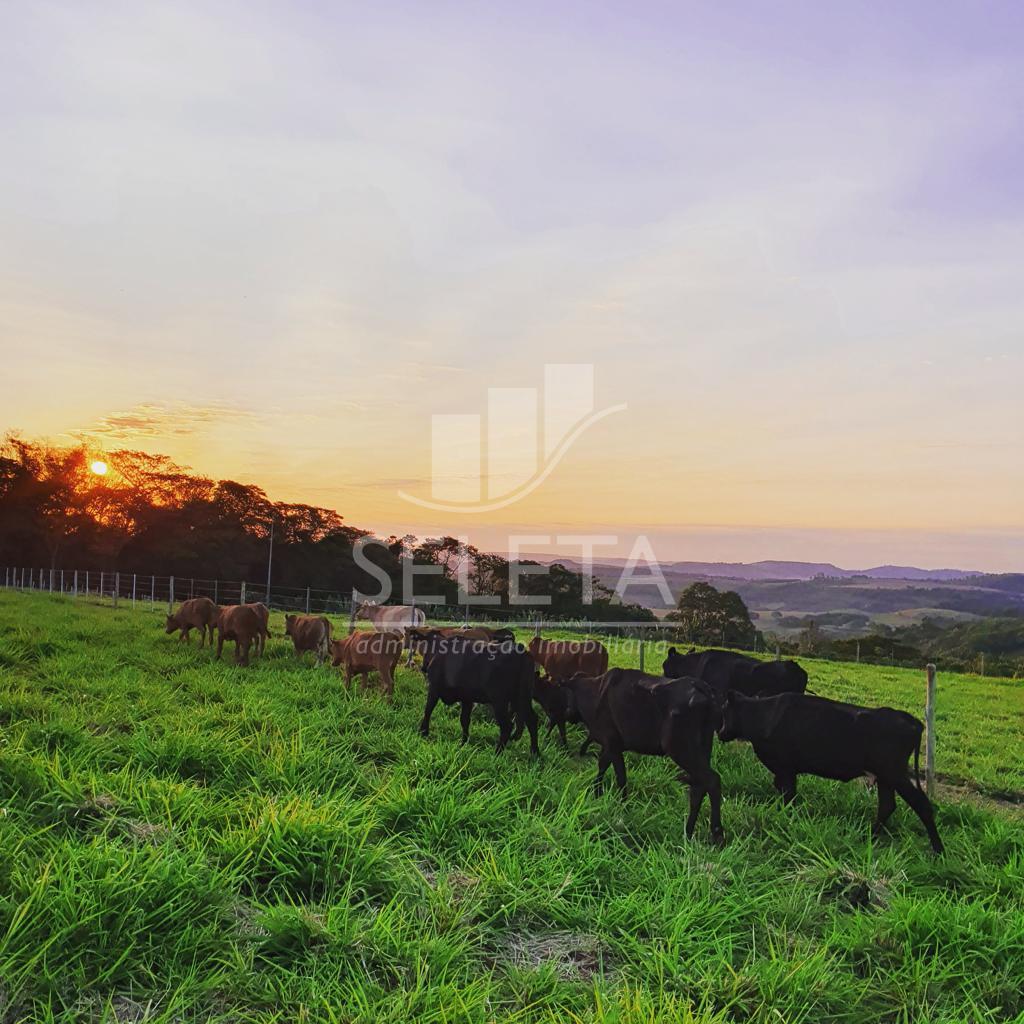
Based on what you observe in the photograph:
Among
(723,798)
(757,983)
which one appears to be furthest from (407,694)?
(757,983)

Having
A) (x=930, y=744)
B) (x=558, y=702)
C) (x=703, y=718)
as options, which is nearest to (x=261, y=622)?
(x=558, y=702)

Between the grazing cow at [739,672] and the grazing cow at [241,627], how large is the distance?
779 cm

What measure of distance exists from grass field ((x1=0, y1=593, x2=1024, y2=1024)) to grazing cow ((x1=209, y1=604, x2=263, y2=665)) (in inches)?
228

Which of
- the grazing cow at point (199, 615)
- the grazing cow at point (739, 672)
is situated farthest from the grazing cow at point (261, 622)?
the grazing cow at point (739, 672)

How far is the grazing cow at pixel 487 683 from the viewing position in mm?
8969

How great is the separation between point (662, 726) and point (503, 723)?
2383 mm

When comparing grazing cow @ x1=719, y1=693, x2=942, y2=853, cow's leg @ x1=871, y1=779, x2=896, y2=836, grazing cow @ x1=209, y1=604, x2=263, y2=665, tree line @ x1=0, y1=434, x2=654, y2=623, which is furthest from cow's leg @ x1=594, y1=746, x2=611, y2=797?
tree line @ x1=0, y1=434, x2=654, y2=623

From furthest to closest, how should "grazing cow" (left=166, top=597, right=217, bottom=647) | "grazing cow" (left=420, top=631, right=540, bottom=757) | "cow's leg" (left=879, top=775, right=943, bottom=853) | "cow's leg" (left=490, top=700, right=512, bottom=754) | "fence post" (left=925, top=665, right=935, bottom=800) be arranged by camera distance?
1. "grazing cow" (left=166, top=597, right=217, bottom=647)
2. "grazing cow" (left=420, top=631, right=540, bottom=757)
3. "cow's leg" (left=490, top=700, right=512, bottom=754)
4. "fence post" (left=925, top=665, right=935, bottom=800)
5. "cow's leg" (left=879, top=775, right=943, bottom=853)

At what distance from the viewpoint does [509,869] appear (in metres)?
4.89

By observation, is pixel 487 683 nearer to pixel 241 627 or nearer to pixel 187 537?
pixel 241 627

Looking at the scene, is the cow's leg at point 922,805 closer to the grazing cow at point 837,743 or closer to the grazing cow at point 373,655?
the grazing cow at point 837,743

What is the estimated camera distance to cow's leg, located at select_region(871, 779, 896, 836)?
22.4ft

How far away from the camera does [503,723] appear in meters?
8.78

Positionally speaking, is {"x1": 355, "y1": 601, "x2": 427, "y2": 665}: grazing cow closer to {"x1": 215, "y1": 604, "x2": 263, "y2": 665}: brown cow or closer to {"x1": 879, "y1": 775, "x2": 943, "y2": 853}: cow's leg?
{"x1": 215, "y1": 604, "x2": 263, "y2": 665}: brown cow
